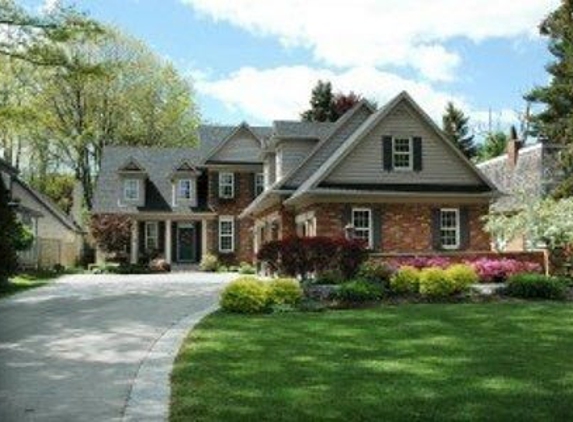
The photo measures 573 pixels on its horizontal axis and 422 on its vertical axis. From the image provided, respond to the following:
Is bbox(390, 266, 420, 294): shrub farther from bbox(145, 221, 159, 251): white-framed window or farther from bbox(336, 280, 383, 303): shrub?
bbox(145, 221, 159, 251): white-framed window

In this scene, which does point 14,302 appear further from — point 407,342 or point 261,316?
point 407,342

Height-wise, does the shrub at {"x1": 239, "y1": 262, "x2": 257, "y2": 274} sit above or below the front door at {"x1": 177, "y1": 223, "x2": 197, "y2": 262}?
below

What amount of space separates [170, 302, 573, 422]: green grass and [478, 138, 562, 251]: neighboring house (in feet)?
81.4

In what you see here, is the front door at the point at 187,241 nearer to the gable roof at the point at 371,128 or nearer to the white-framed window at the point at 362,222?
the gable roof at the point at 371,128

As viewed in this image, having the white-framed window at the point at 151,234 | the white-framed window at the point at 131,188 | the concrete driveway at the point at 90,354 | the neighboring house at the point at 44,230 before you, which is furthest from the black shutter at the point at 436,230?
the white-framed window at the point at 131,188

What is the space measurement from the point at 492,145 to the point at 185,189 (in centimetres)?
3226

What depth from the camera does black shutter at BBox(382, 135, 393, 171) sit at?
106ft

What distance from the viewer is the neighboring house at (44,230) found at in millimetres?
45375

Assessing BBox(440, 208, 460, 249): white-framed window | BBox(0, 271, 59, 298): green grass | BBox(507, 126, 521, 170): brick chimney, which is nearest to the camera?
BBox(0, 271, 59, 298): green grass

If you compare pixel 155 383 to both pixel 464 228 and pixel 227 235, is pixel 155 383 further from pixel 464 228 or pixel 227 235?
pixel 227 235

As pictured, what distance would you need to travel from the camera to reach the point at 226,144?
49.8 m

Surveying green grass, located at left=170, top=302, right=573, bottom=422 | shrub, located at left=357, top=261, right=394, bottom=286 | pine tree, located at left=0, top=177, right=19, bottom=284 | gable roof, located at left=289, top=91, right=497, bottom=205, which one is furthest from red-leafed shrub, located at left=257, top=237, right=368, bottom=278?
pine tree, located at left=0, top=177, right=19, bottom=284

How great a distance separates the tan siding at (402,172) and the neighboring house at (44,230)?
62.8ft

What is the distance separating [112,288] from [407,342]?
16813 millimetres
